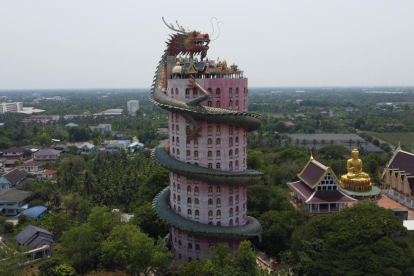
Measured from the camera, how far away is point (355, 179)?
183 feet

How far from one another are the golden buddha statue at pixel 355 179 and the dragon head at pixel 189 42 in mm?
33107

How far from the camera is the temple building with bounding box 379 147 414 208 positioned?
174 feet

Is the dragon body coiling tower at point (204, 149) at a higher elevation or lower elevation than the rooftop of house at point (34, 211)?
higher

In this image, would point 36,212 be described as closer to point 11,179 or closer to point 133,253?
point 11,179

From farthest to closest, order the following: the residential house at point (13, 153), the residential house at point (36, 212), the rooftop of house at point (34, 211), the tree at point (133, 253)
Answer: the residential house at point (13, 153) → the rooftop of house at point (34, 211) → the residential house at point (36, 212) → the tree at point (133, 253)

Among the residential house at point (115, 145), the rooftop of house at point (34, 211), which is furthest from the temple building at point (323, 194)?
the residential house at point (115, 145)

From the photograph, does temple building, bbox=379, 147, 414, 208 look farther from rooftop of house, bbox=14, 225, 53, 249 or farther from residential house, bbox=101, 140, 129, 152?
residential house, bbox=101, 140, 129, 152

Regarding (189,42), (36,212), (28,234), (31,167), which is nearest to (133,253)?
(28,234)

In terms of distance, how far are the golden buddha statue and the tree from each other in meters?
35.6

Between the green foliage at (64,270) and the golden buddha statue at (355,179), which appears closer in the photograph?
the green foliage at (64,270)

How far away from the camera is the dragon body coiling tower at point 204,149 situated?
3428 centimetres

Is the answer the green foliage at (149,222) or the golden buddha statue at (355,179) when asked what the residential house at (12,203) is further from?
the golden buddha statue at (355,179)

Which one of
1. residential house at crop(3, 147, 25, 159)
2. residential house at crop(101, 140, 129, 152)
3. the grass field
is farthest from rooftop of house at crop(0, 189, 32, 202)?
the grass field

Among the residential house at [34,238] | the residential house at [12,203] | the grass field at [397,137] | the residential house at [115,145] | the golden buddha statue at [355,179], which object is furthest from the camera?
the grass field at [397,137]
